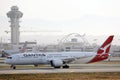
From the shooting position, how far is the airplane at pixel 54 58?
73750 millimetres

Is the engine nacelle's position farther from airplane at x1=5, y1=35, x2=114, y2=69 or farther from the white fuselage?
the white fuselage

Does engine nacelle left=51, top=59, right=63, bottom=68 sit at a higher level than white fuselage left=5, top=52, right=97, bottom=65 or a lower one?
lower

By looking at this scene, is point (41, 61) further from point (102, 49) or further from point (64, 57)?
A: point (102, 49)

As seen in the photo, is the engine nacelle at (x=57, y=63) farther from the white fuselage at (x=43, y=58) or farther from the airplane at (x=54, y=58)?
the white fuselage at (x=43, y=58)

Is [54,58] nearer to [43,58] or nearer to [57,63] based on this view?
[57,63]

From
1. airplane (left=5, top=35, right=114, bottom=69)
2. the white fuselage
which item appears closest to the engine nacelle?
airplane (left=5, top=35, right=114, bottom=69)

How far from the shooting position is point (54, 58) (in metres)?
75.8

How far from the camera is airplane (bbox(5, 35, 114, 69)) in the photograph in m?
73.8

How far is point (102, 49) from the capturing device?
78312 mm

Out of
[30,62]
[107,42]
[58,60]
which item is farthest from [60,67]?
[107,42]

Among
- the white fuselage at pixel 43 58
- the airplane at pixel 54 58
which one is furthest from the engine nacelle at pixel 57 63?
the white fuselage at pixel 43 58

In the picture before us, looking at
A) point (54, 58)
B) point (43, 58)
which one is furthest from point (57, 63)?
point (43, 58)

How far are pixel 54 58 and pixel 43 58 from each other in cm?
254

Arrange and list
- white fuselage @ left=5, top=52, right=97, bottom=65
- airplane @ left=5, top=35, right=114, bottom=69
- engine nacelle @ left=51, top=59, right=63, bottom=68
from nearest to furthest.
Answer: white fuselage @ left=5, top=52, right=97, bottom=65 → airplane @ left=5, top=35, right=114, bottom=69 → engine nacelle @ left=51, top=59, right=63, bottom=68
